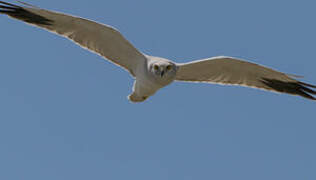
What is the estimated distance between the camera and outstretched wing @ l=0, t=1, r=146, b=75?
517 inches

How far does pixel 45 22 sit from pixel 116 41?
1.44 metres

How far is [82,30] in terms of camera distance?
527 inches

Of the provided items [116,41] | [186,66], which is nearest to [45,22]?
[116,41]

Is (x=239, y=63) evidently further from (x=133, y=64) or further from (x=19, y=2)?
(x=19, y=2)

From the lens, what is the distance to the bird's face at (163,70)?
1288 centimetres

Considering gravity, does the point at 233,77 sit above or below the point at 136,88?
above

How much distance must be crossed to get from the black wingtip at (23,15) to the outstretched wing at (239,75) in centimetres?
285

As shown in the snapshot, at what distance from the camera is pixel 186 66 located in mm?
13734

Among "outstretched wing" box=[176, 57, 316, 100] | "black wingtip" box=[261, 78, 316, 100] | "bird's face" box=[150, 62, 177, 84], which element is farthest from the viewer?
"black wingtip" box=[261, 78, 316, 100]

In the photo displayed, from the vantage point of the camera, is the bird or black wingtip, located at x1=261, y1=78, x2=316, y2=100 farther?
black wingtip, located at x1=261, y1=78, x2=316, y2=100

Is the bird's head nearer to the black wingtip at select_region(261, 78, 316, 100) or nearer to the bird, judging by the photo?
the bird

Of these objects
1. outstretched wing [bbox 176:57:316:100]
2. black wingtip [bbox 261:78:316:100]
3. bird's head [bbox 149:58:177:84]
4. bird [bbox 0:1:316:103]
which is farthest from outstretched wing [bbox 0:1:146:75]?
black wingtip [bbox 261:78:316:100]

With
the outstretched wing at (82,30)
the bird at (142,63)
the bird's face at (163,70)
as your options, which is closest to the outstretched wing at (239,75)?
the bird at (142,63)

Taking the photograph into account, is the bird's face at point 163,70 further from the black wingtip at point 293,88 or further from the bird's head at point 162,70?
the black wingtip at point 293,88
